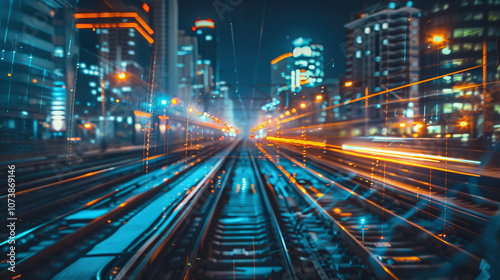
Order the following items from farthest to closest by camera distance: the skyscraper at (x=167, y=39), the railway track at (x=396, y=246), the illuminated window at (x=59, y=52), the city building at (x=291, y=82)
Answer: the skyscraper at (x=167, y=39) → the city building at (x=291, y=82) → the illuminated window at (x=59, y=52) → the railway track at (x=396, y=246)

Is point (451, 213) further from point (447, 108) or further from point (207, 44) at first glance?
point (207, 44)

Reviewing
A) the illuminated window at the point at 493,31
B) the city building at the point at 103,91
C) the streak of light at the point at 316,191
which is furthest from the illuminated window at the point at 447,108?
the city building at the point at 103,91

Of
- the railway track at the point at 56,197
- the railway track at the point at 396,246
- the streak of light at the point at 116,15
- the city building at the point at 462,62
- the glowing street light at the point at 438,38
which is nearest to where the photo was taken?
the railway track at the point at 396,246

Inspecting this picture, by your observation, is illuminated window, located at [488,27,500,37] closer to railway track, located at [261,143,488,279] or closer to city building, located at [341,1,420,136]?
city building, located at [341,1,420,136]

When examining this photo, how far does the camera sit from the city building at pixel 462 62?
11125 millimetres

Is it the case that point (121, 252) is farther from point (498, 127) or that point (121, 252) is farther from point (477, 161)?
point (498, 127)

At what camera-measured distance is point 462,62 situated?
11766mm

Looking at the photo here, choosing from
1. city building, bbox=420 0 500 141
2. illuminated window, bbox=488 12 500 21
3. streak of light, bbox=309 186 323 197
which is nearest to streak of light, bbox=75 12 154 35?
city building, bbox=420 0 500 141

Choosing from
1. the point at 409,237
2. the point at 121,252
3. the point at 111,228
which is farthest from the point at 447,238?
the point at 111,228

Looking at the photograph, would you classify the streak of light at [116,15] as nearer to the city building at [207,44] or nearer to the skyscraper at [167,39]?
the skyscraper at [167,39]

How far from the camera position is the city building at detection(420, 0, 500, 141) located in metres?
11.1

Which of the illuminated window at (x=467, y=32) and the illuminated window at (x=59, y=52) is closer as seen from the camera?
the illuminated window at (x=467, y=32)

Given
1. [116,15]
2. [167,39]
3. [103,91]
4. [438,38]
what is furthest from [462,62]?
[167,39]

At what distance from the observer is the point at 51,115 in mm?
18422
